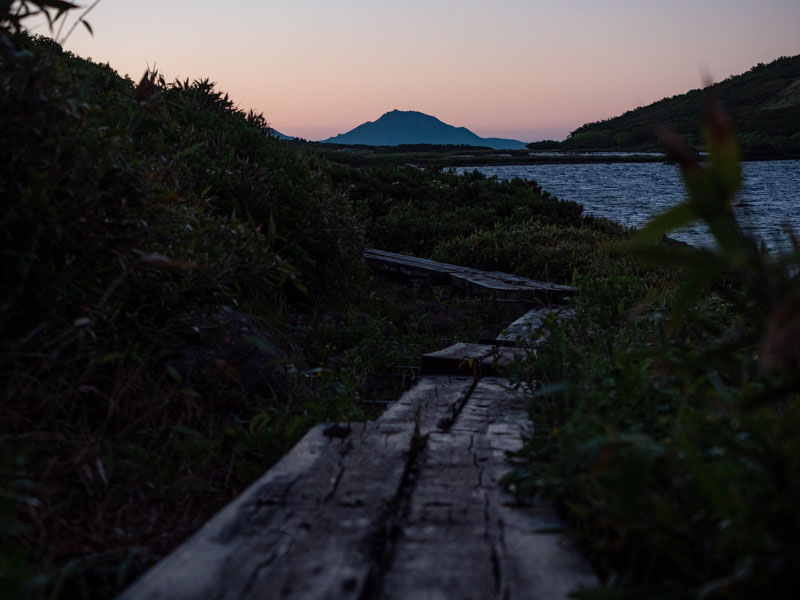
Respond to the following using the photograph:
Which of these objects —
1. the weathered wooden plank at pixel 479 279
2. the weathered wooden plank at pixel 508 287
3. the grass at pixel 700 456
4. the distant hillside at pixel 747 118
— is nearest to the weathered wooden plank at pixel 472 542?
the grass at pixel 700 456

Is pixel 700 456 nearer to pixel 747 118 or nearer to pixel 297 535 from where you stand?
pixel 297 535

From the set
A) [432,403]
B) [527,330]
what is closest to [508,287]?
[527,330]

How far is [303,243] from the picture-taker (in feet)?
26.6

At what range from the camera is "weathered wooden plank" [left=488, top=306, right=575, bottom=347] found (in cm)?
480

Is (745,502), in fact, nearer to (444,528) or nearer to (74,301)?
(444,528)

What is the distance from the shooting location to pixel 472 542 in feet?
6.61

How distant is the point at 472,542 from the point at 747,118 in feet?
540

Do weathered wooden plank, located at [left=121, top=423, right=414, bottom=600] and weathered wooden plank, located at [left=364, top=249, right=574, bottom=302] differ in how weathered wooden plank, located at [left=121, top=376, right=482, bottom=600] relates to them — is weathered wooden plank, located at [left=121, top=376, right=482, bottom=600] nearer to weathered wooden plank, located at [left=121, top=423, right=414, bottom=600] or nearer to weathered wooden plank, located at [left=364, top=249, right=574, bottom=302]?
weathered wooden plank, located at [left=121, top=423, right=414, bottom=600]

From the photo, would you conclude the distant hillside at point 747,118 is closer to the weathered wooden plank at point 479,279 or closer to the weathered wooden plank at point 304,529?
the weathered wooden plank at point 479,279

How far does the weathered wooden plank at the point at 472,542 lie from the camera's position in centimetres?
175

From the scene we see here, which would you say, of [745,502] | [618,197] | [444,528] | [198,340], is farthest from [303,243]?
[618,197]

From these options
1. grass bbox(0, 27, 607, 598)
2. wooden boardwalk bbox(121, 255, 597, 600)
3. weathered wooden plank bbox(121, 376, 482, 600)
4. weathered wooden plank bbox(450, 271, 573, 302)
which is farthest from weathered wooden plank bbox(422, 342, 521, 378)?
weathered wooden plank bbox(450, 271, 573, 302)

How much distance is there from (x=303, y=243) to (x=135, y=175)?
16.3ft

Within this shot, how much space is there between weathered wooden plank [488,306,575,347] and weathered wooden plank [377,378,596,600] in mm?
1932
